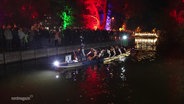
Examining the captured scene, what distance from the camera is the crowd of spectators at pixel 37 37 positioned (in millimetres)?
33062

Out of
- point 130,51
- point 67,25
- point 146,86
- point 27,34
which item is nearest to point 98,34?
point 130,51

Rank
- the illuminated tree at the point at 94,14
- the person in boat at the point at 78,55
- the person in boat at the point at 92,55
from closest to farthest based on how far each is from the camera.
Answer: the person in boat at the point at 78,55, the person in boat at the point at 92,55, the illuminated tree at the point at 94,14

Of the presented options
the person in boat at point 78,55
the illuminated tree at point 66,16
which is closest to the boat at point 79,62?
the person in boat at point 78,55

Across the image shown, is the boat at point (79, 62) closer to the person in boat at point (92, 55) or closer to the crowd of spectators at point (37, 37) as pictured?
the person in boat at point (92, 55)

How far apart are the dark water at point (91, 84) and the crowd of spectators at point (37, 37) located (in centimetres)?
259

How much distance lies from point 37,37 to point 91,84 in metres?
13.6

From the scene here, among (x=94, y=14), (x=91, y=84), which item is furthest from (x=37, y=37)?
(x=94, y=14)

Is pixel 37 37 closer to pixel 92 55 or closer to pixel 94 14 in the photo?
pixel 92 55

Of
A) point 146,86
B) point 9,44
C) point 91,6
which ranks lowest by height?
point 146,86

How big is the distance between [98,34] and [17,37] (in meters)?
19.5

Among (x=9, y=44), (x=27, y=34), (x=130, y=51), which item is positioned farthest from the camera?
(x=130, y=51)

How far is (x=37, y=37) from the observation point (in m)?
37.9

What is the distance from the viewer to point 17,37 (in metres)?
34.8

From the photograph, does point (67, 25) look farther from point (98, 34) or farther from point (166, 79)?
point (166, 79)
